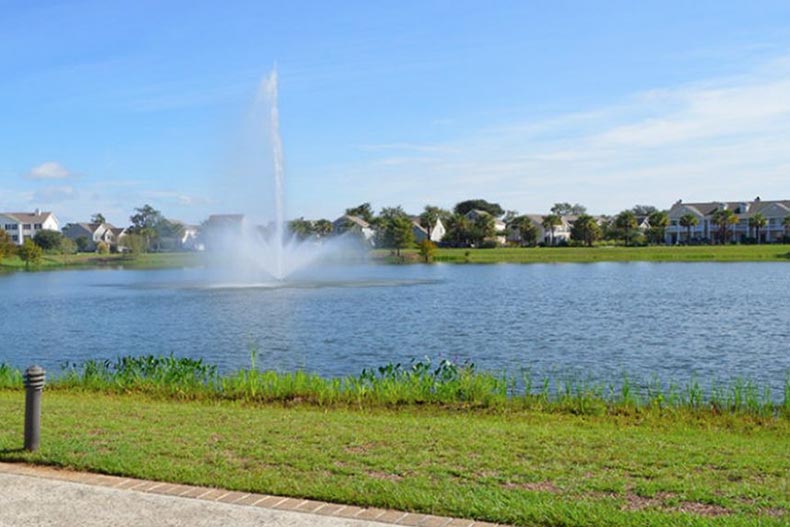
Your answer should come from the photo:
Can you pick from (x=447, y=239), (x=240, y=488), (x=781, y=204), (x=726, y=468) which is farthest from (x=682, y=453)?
(x=781, y=204)

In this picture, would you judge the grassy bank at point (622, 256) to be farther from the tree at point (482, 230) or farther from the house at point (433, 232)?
the house at point (433, 232)

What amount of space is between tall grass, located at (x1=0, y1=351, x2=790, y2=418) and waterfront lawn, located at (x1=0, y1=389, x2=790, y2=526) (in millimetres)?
1496

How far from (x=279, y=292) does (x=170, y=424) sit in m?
38.0

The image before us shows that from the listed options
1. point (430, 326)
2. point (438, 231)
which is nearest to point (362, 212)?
point (438, 231)

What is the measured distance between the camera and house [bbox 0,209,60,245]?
155m

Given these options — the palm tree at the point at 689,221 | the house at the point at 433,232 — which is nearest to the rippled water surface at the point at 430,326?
the palm tree at the point at 689,221

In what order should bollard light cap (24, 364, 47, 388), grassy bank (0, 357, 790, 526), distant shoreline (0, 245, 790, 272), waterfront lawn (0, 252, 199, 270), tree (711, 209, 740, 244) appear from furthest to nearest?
1. tree (711, 209, 740, 244)
2. waterfront lawn (0, 252, 199, 270)
3. distant shoreline (0, 245, 790, 272)
4. bollard light cap (24, 364, 47, 388)
5. grassy bank (0, 357, 790, 526)

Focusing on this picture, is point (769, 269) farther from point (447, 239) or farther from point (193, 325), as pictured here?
point (447, 239)

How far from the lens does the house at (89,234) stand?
161 meters

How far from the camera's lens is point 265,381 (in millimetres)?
16078

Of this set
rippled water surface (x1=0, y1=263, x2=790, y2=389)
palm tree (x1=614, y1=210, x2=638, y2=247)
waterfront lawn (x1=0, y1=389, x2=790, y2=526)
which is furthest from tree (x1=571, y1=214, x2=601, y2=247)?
waterfront lawn (x1=0, y1=389, x2=790, y2=526)

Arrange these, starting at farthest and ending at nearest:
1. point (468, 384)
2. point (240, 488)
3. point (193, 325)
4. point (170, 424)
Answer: point (193, 325)
point (468, 384)
point (170, 424)
point (240, 488)

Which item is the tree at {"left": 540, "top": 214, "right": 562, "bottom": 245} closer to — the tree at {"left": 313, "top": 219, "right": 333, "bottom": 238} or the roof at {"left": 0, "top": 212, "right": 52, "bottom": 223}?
the tree at {"left": 313, "top": 219, "right": 333, "bottom": 238}

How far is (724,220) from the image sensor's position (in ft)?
451
